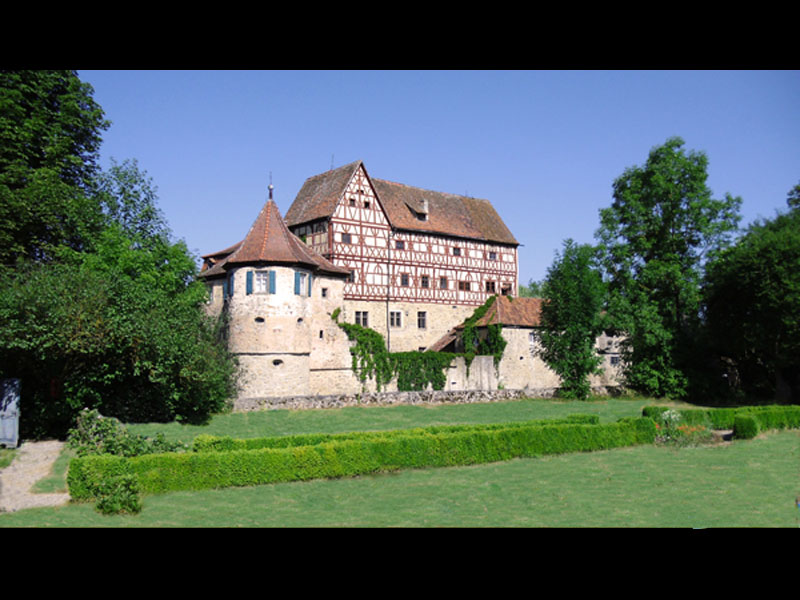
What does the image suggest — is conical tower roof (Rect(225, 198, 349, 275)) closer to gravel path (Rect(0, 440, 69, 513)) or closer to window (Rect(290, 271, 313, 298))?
window (Rect(290, 271, 313, 298))

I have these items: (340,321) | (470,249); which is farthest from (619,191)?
(340,321)

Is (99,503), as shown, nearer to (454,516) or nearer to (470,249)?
(454,516)

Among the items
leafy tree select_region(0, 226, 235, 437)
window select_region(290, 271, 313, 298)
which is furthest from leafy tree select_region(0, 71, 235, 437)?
window select_region(290, 271, 313, 298)

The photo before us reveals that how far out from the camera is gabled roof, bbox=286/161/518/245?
37.0 metres

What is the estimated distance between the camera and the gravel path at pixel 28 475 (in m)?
12.8

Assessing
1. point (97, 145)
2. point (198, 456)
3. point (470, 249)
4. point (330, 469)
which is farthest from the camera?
point (470, 249)

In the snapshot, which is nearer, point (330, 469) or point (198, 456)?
point (198, 456)

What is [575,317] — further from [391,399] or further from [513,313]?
[391,399]

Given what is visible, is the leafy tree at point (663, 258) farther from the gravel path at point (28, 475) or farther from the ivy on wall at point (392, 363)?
the gravel path at point (28, 475)

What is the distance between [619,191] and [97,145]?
94.0 ft

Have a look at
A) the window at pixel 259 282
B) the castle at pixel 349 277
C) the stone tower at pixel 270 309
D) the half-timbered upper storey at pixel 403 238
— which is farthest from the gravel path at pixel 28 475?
the half-timbered upper storey at pixel 403 238

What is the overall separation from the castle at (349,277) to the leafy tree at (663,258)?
18.4ft

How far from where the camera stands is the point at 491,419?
2698 cm

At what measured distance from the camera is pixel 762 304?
31.8 m
